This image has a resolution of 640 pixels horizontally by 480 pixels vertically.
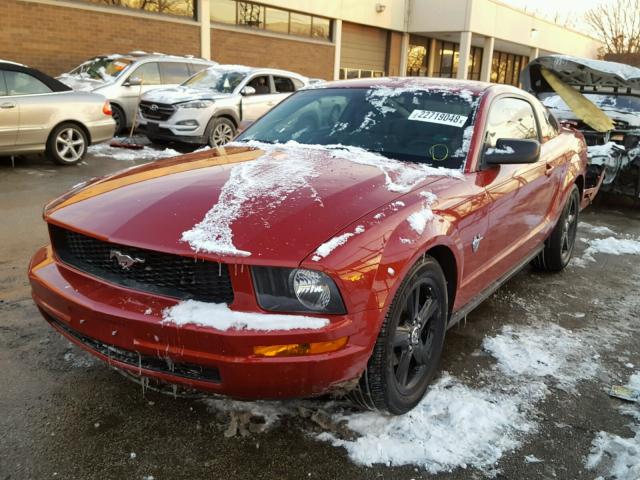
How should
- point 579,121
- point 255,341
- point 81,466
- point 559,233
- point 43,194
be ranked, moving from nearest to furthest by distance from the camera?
point 255,341, point 81,466, point 559,233, point 43,194, point 579,121

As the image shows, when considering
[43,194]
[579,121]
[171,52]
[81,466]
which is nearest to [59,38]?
[171,52]

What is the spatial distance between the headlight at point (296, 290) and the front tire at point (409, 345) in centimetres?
32

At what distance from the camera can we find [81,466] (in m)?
2.37

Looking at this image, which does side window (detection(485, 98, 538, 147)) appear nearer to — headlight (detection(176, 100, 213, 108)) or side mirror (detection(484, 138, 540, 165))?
side mirror (detection(484, 138, 540, 165))

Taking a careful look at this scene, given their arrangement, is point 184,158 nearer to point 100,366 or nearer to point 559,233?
point 100,366

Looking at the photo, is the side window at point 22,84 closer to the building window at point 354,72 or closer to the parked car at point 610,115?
the parked car at point 610,115

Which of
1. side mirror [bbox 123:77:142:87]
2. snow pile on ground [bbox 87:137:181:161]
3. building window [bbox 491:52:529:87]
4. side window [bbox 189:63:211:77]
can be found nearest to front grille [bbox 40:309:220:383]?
snow pile on ground [bbox 87:137:181:161]

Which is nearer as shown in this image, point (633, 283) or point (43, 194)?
point (633, 283)

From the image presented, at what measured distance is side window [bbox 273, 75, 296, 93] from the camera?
12.1 meters

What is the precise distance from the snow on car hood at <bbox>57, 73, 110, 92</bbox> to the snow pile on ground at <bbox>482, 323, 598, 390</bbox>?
9.94m

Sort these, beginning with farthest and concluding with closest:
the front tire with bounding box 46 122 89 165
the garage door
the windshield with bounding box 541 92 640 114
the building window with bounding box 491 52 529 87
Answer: the building window with bounding box 491 52 529 87 < the garage door < the windshield with bounding box 541 92 640 114 < the front tire with bounding box 46 122 89 165

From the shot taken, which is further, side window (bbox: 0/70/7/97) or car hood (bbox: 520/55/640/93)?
side window (bbox: 0/70/7/97)

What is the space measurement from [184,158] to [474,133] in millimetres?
1757

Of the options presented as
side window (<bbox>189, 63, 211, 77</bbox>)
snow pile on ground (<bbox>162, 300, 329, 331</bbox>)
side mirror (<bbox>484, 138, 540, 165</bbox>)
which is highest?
side window (<bbox>189, 63, 211, 77</bbox>)
